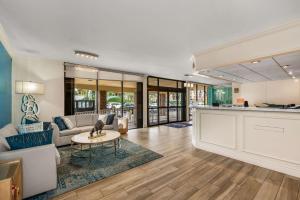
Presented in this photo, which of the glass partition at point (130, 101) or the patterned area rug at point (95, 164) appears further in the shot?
the glass partition at point (130, 101)

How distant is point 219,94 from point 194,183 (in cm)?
916

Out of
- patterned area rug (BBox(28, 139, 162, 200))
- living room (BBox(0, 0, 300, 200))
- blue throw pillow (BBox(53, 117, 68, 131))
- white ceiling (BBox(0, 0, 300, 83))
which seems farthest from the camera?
blue throw pillow (BBox(53, 117, 68, 131))

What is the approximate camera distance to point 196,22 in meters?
2.27

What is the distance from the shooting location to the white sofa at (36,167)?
1909mm

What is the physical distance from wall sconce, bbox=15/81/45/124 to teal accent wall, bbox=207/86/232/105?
998cm

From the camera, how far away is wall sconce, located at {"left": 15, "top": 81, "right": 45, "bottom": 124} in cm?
367

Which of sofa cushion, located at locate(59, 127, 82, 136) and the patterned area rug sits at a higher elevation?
sofa cushion, located at locate(59, 127, 82, 136)

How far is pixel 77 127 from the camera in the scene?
181 inches

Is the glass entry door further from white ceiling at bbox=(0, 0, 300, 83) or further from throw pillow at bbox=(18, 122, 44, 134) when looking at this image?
throw pillow at bbox=(18, 122, 44, 134)

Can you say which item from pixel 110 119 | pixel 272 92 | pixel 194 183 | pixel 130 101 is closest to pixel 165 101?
pixel 130 101

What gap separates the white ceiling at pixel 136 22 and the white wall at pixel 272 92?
5349 millimetres

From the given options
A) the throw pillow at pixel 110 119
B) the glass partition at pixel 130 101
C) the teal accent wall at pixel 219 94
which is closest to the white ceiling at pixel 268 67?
the throw pillow at pixel 110 119

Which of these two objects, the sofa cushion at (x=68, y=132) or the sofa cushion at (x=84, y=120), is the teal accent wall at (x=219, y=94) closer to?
the sofa cushion at (x=84, y=120)

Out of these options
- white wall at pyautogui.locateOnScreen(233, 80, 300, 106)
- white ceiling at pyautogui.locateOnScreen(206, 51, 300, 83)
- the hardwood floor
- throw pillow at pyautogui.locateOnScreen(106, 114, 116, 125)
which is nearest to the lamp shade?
throw pillow at pyautogui.locateOnScreen(106, 114, 116, 125)
